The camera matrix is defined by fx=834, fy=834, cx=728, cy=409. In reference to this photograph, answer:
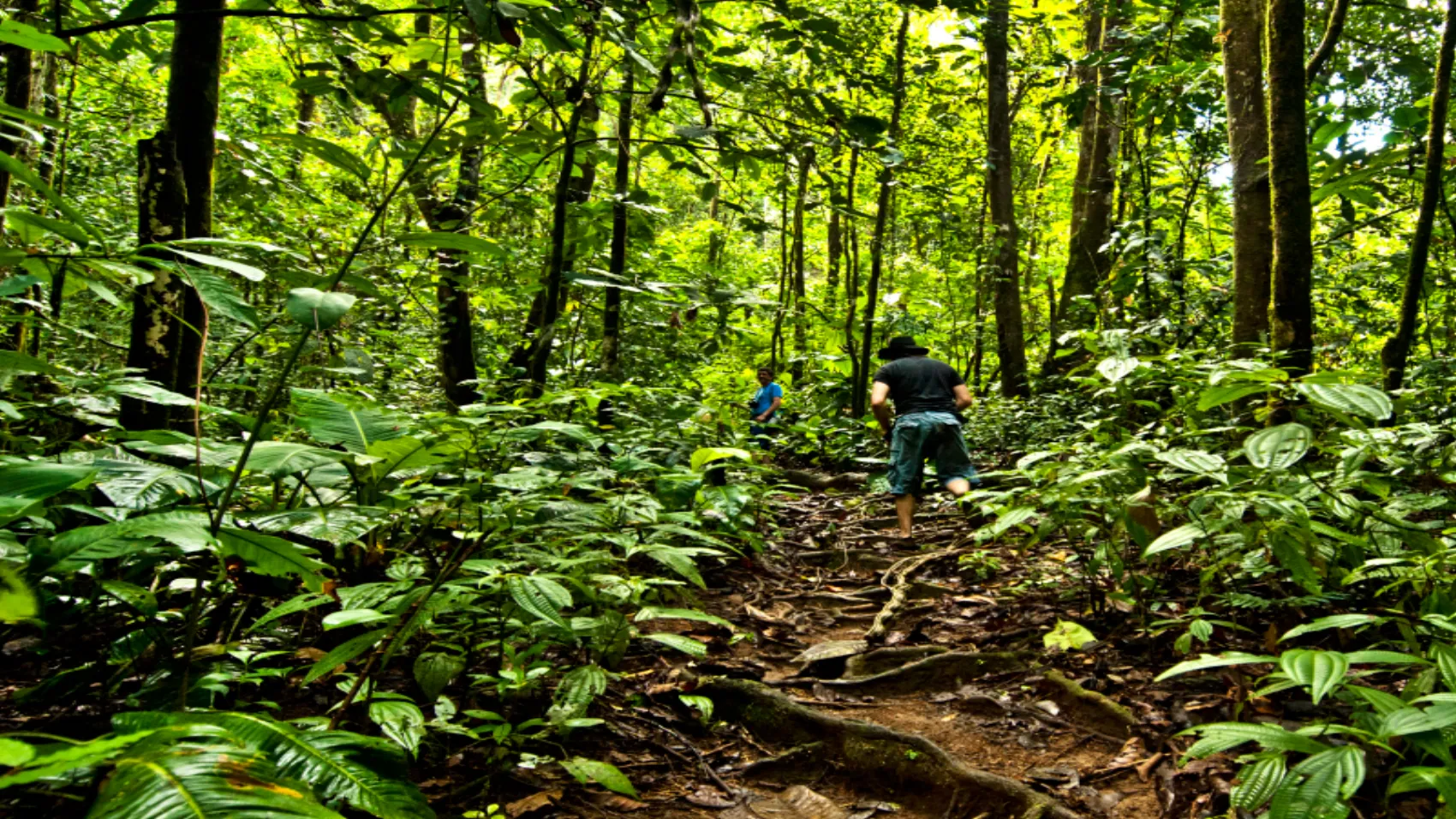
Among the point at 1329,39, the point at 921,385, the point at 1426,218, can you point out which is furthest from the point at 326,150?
the point at 1329,39

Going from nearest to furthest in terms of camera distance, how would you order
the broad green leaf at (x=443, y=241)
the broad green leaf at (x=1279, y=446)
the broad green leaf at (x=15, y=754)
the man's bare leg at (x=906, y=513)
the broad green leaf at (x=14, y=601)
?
the broad green leaf at (x=15, y=754), the broad green leaf at (x=14, y=601), the broad green leaf at (x=443, y=241), the broad green leaf at (x=1279, y=446), the man's bare leg at (x=906, y=513)

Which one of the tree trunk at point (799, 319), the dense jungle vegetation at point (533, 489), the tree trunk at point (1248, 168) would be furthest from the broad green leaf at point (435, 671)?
the tree trunk at point (799, 319)

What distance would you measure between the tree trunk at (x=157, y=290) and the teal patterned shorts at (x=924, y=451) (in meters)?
5.09

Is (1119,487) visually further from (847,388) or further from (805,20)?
(847,388)

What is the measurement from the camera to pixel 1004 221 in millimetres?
10188

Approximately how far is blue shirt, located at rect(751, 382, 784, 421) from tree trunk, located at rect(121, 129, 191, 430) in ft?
26.1

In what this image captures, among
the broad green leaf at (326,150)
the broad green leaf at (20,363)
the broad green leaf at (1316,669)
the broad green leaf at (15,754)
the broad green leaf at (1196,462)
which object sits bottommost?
the broad green leaf at (1316,669)

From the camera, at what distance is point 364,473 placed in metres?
2.52

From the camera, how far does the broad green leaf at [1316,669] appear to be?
1685 mm

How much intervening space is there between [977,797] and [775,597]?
2.48m

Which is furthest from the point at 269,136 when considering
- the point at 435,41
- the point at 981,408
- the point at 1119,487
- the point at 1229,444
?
the point at 981,408

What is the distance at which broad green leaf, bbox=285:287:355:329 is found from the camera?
52.8 inches

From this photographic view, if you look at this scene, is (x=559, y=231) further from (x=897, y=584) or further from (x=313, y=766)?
(x=313, y=766)

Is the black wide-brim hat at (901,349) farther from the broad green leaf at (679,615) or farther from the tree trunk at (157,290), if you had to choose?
the tree trunk at (157,290)
